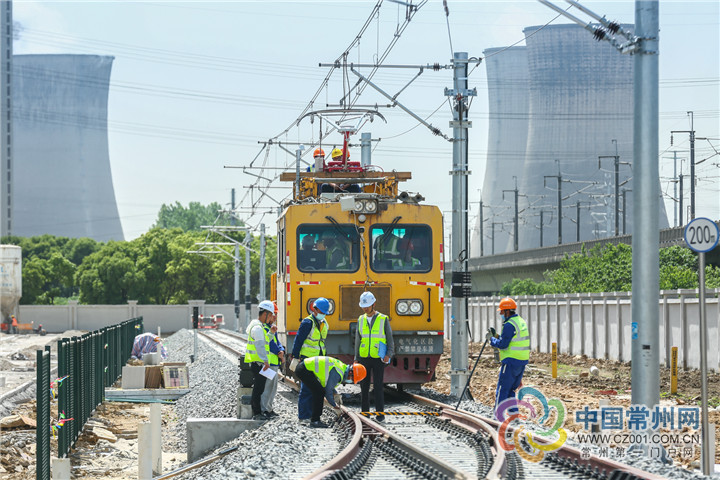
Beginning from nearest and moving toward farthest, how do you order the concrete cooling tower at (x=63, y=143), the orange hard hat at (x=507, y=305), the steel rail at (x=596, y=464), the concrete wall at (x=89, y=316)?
1. the steel rail at (x=596, y=464)
2. the orange hard hat at (x=507, y=305)
3. the concrete wall at (x=89, y=316)
4. the concrete cooling tower at (x=63, y=143)

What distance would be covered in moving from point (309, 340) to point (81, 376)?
5211 mm

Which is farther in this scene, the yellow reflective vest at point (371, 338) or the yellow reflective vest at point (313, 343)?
the yellow reflective vest at point (371, 338)

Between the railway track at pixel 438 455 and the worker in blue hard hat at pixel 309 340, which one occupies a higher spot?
the worker in blue hard hat at pixel 309 340

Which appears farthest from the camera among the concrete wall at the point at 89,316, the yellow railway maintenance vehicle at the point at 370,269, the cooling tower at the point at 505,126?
the cooling tower at the point at 505,126

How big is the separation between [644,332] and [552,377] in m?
15.5

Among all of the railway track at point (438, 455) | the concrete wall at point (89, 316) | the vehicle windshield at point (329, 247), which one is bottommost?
the concrete wall at point (89, 316)

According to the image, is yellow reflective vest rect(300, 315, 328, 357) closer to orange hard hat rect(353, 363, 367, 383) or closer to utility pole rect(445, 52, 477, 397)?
orange hard hat rect(353, 363, 367, 383)

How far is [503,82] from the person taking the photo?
102938mm

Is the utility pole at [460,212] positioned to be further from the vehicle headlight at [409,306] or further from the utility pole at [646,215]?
the utility pole at [646,215]

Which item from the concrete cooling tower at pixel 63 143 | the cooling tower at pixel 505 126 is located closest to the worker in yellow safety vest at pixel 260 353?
the cooling tower at pixel 505 126

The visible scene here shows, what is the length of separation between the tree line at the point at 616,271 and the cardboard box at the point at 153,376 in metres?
23.2

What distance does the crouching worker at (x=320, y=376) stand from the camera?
46.2 ft

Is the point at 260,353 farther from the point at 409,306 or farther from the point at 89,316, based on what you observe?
the point at 89,316

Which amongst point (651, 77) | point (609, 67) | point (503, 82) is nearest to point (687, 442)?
point (651, 77)
